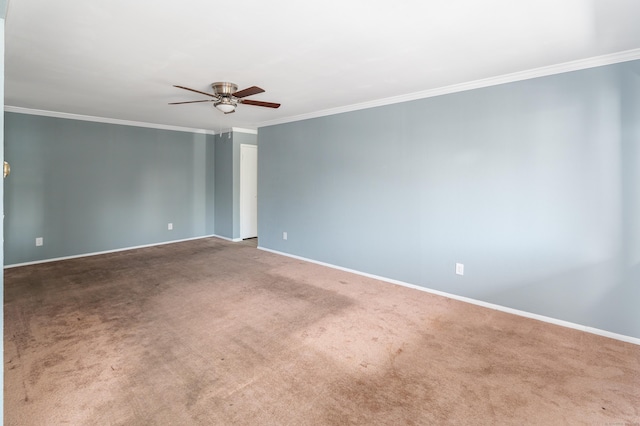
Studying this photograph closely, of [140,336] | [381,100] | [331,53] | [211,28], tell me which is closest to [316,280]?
[140,336]

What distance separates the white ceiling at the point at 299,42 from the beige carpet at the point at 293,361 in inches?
88.1

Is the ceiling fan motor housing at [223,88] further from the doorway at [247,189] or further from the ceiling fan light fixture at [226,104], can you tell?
the doorway at [247,189]

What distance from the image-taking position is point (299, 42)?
2387 mm

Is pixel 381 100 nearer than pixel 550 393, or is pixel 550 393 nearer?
pixel 550 393

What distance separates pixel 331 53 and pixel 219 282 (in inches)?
113

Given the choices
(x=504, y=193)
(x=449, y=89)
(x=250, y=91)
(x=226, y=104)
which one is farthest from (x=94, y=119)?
(x=504, y=193)

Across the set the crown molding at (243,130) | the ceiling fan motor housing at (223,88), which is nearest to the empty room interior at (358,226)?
the ceiling fan motor housing at (223,88)

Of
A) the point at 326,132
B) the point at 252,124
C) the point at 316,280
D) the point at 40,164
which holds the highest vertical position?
the point at 252,124

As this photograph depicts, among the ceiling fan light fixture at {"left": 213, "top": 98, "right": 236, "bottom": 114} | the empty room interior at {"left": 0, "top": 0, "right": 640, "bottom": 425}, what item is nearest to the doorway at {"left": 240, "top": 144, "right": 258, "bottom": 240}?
the empty room interior at {"left": 0, "top": 0, "right": 640, "bottom": 425}

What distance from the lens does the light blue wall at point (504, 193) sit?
2.64m

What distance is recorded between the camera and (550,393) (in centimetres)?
199

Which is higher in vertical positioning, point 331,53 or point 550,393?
point 331,53

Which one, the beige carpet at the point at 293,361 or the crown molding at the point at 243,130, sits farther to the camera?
the crown molding at the point at 243,130

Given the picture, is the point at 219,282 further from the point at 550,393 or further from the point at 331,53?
the point at 550,393
